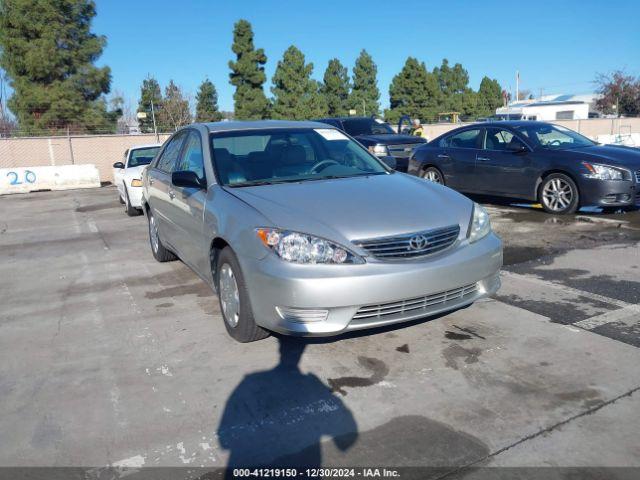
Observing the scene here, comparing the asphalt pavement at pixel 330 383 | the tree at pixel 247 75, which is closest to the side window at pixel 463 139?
the asphalt pavement at pixel 330 383

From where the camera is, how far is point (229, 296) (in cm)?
401

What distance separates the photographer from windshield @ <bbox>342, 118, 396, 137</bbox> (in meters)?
14.7

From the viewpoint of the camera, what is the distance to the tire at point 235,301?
3.74 metres

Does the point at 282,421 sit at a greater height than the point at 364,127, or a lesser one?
lesser

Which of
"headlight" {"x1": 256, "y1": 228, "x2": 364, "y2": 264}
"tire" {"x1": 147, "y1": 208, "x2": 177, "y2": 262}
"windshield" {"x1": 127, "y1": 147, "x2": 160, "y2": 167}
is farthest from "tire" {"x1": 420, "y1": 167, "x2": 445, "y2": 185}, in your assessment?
"headlight" {"x1": 256, "y1": 228, "x2": 364, "y2": 264}

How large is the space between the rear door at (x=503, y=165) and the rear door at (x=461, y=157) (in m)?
0.16

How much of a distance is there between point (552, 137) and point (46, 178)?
15.4 m

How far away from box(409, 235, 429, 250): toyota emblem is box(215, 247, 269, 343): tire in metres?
1.13

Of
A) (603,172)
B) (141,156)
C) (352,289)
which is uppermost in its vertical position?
(141,156)

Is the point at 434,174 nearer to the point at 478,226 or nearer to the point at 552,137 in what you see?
the point at 552,137

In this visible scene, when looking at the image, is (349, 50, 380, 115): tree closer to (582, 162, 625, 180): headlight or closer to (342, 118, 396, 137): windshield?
(342, 118, 396, 137): windshield

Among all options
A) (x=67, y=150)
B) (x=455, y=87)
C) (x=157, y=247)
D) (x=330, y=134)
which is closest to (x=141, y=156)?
(x=157, y=247)

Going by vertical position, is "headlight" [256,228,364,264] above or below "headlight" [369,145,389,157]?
below

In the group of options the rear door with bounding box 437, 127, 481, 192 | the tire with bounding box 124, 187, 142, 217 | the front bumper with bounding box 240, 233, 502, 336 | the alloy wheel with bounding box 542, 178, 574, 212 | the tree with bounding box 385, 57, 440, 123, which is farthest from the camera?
the tree with bounding box 385, 57, 440, 123
